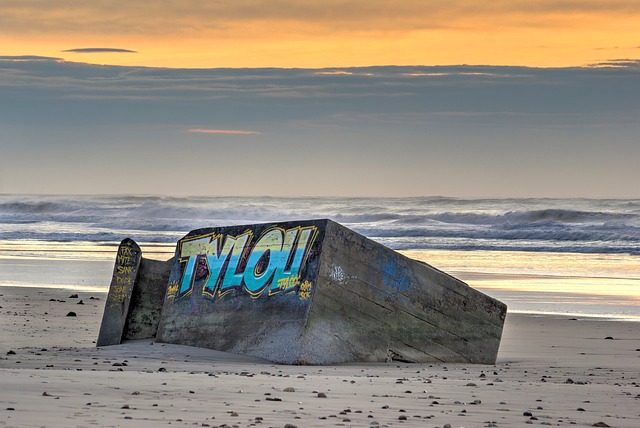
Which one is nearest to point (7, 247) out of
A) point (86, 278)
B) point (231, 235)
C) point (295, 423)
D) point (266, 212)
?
point (86, 278)

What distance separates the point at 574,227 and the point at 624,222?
323 centimetres

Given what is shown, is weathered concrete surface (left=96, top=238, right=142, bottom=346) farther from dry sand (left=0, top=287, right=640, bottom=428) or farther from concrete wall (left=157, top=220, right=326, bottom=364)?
concrete wall (left=157, top=220, right=326, bottom=364)

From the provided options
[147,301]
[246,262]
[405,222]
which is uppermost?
[405,222]

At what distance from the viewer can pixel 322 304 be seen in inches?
409

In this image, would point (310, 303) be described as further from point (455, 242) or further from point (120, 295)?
point (455, 242)

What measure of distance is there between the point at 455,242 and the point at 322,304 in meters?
32.1

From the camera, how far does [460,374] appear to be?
32.3 ft

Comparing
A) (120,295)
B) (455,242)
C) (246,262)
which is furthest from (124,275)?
(455,242)

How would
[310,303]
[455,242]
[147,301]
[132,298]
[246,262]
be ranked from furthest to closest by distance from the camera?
[455,242] < [147,301] < [132,298] < [246,262] < [310,303]

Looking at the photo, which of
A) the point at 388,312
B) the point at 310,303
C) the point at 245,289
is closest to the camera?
the point at 310,303

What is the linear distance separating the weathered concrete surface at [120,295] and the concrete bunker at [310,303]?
0.01m

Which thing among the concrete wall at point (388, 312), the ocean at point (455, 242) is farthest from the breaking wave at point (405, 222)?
the concrete wall at point (388, 312)

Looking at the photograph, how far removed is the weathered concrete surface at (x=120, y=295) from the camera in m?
11.9

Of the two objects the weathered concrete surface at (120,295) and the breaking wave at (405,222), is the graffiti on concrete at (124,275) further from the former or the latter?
the breaking wave at (405,222)
